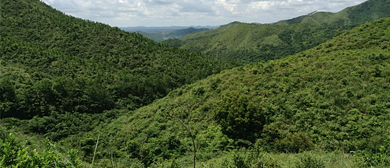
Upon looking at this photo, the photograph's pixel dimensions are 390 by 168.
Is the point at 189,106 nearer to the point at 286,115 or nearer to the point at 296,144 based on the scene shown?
the point at 286,115

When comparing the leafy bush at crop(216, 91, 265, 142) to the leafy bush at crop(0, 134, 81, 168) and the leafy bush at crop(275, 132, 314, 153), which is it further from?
the leafy bush at crop(0, 134, 81, 168)

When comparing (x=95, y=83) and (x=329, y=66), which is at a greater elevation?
(x=329, y=66)

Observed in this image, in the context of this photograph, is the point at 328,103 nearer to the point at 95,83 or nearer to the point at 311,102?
the point at 311,102

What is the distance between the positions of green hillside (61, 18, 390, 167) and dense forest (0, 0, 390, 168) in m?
0.11

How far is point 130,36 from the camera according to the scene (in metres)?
75.1

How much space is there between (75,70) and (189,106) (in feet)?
122

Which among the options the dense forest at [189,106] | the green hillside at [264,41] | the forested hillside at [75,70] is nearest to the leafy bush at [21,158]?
the dense forest at [189,106]

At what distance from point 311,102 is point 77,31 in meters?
73.4

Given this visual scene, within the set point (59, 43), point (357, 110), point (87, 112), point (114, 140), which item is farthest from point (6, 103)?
point (357, 110)

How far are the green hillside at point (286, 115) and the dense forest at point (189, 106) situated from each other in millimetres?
111

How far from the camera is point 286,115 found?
58.5ft

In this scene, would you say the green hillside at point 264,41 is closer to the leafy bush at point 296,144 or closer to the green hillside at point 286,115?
the green hillside at point 286,115

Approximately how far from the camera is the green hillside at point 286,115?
13.3 m

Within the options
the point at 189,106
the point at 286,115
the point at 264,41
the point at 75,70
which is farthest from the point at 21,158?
the point at 264,41
